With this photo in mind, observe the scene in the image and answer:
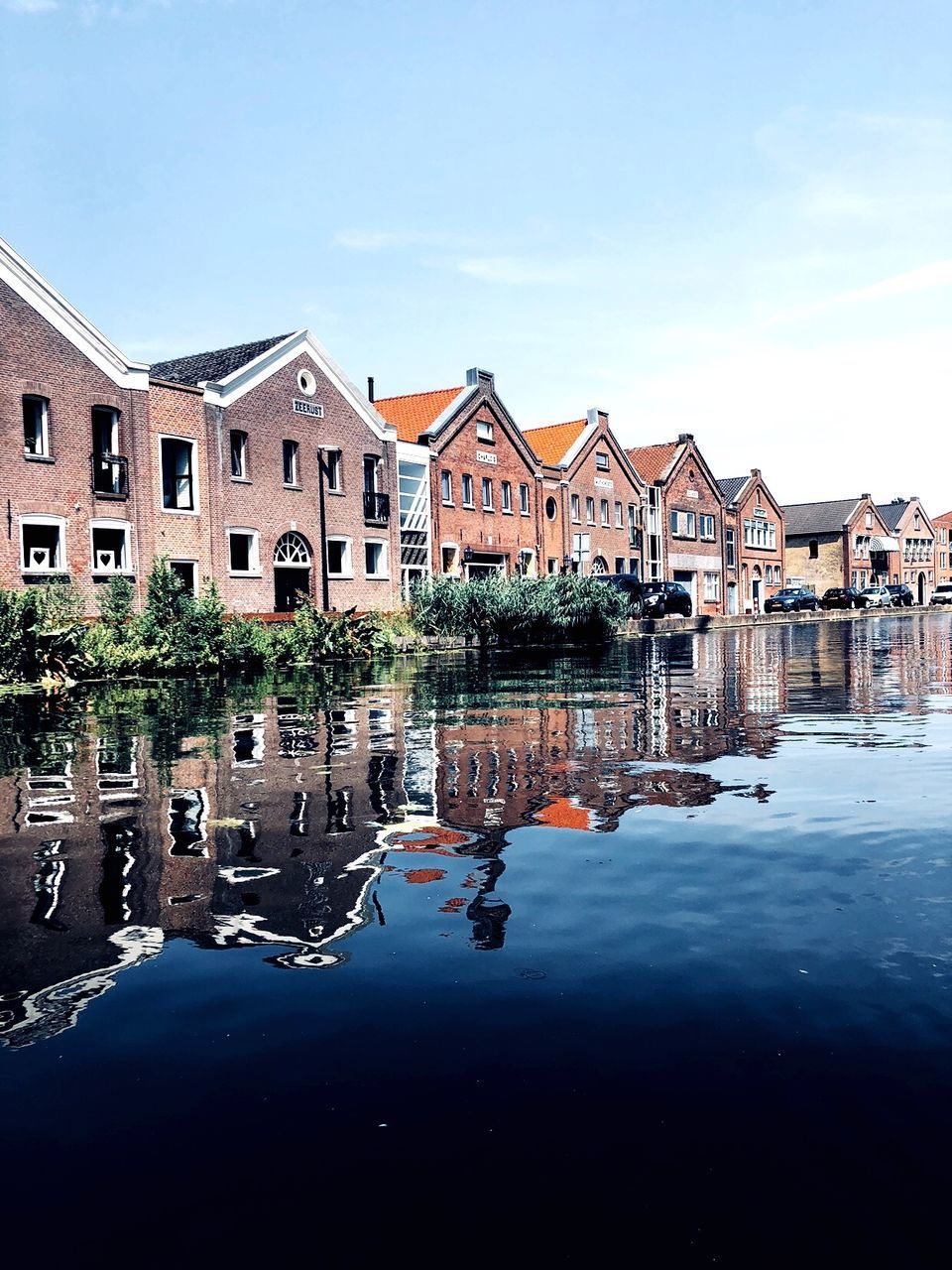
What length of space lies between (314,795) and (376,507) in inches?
1362

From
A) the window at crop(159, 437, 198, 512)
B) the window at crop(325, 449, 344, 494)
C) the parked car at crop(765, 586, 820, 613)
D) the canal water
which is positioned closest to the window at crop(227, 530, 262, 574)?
the window at crop(159, 437, 198, 512)

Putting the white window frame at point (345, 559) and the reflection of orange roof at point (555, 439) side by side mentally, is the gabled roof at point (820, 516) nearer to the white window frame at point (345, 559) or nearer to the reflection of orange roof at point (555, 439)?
the reflection of orange roof at point (555, 439)

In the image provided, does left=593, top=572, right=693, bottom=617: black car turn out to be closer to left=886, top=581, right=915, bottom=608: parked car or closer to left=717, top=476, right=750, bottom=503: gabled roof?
left=717, top=476, right=750, bottom=503: gabled roof

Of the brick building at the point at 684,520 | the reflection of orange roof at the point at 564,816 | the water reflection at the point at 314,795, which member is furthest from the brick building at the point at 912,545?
the reflection of orange roof at the point at 564,816

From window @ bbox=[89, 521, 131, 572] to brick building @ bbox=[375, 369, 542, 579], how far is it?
14947mm

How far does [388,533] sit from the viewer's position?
4181cm

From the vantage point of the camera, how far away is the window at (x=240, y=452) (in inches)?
1388

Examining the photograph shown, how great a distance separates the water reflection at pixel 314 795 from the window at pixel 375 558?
2417 cm

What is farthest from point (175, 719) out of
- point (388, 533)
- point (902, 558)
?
point (902, 558)

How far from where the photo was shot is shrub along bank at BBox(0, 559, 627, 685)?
20.7 meters

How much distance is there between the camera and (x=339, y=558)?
39.9 metres

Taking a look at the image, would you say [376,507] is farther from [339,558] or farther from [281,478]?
[281,478]

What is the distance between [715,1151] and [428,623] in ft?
98.3

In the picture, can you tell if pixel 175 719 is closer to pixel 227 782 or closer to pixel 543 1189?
pixel 227 782
